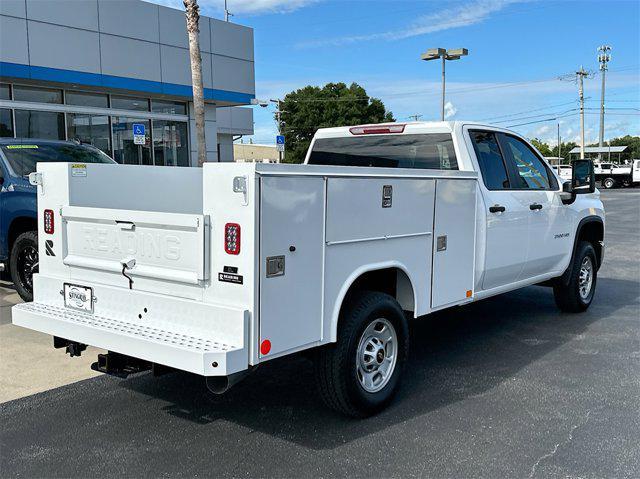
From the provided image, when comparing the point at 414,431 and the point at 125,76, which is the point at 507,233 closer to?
the point at 414,431

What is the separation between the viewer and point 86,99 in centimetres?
1870

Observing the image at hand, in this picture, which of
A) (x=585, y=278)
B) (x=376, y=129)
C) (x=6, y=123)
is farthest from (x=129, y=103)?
(x=585, y=278)

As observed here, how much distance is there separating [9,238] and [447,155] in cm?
528

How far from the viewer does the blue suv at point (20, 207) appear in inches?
287

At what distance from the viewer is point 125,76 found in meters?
18.6

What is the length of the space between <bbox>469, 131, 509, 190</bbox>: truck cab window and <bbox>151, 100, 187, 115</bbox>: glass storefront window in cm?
1653

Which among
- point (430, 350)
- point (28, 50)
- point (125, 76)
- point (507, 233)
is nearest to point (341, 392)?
point (430, 350)

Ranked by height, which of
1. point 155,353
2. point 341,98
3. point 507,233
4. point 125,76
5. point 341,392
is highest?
point 341,98

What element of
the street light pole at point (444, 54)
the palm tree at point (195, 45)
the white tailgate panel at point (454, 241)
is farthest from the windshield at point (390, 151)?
the street light pole at point (444, 54)

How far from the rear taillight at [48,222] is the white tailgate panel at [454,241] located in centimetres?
280

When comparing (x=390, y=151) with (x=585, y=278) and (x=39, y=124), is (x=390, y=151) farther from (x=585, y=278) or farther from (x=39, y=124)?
(x=39, y=124)

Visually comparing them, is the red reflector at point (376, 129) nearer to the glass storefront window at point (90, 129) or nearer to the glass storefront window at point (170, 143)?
the glass storefront window at point (90, 129)

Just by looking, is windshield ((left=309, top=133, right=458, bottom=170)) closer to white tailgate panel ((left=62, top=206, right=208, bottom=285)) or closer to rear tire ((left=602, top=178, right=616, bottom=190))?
white tailgate panel ((left=62, top=206, right=208, bottom=285))

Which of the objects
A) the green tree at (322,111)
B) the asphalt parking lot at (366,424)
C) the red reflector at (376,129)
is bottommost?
the asphalt parking lot at (366,424)
